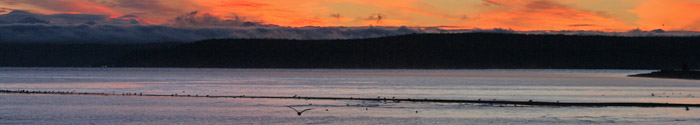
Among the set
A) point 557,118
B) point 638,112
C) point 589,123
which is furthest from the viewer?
point 638,112

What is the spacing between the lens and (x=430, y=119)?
44.6m

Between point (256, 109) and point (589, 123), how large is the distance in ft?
67.0

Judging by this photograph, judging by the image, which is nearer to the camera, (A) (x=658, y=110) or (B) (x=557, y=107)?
(A) (x=658, y=110)

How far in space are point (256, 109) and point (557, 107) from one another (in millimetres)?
17668

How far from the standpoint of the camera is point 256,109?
5322cm

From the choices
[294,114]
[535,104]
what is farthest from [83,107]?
[535,104]

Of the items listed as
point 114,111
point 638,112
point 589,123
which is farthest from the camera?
point 114,111

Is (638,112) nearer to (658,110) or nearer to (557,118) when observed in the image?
(658,110)

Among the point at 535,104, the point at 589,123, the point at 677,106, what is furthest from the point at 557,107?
the point at 589,123

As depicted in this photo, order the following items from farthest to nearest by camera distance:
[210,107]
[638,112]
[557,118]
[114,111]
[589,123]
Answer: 1. [210,107]
2. [114,111]
3. [638,112]
4. [557,118]
5. [589,123]

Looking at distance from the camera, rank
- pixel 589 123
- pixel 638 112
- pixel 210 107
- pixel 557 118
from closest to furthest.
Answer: pixel 589 123 < pixel 557 118 < pixel 638 112 < pixel 210 107

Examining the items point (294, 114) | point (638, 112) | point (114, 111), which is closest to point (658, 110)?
point (638, 112)

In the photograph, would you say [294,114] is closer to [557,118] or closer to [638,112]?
[557,118]

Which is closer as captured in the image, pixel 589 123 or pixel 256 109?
pixel 589 123
